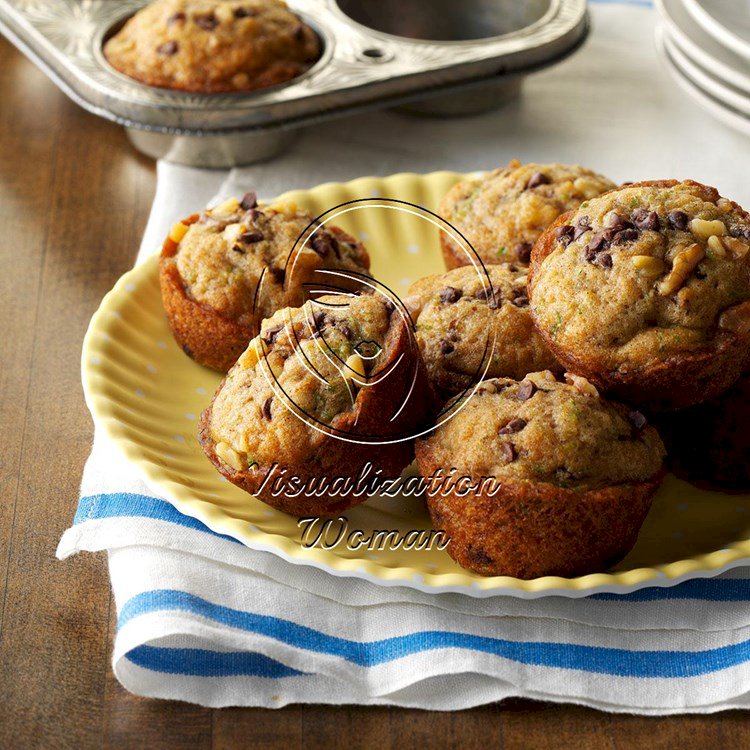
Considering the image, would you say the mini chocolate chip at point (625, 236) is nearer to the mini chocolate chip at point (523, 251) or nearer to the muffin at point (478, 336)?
the muffin at point (478, 336)

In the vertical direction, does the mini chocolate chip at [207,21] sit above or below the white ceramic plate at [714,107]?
below

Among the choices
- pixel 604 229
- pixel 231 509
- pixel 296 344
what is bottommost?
→ pixel 231 509

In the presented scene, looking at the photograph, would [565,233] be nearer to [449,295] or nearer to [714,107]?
[449,295]

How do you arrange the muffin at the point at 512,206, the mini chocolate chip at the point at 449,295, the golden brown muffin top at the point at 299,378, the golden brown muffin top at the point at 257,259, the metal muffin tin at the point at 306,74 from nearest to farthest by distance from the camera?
1. the golden brown muffin top at the point at 299,378
2. the mini chocolate chip at the point at 449,295
3. the golden brown muffin top at the point at 257,259
4. the muffin at the point at 512,206
5. the metal muffin tin at the point at 306,74

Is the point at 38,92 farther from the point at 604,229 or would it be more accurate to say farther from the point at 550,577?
the point at 550,577

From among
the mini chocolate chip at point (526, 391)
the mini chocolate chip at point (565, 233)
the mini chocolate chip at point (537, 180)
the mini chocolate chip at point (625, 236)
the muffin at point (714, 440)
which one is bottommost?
the muffin at point (714, 440)

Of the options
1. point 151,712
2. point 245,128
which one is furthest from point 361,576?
point 245,128

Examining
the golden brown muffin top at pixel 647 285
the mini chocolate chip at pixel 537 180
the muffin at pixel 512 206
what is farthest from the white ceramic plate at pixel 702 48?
the golden brown muffin top at pixel 647 285
